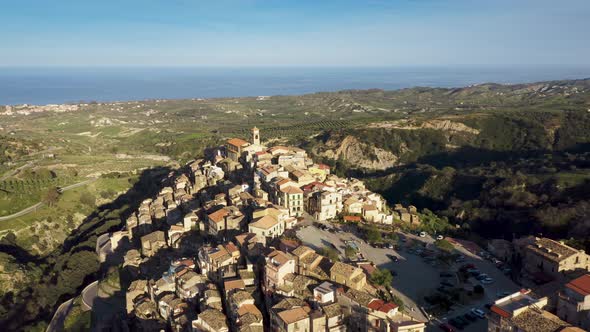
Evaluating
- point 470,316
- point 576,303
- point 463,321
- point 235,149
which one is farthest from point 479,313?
point 235,149

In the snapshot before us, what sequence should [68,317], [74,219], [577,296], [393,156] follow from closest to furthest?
1. [577,296]
2. [68,317]
3. [74,219]
4. [393,156]

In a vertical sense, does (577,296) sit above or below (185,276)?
above

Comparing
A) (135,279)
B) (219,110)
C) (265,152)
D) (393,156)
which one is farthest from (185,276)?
(219,110)

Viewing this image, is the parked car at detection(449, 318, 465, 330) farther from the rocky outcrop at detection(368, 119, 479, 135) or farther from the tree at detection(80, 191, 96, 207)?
the rocky outcrop at detection(368, 119, 479, 135)

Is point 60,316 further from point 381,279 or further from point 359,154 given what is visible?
point 359,154

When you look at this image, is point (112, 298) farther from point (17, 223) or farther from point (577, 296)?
point (577, 296)

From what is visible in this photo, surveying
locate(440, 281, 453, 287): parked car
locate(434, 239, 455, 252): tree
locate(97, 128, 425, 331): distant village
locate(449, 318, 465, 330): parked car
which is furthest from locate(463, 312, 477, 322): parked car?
locate(434, 239, 455, 252): tree

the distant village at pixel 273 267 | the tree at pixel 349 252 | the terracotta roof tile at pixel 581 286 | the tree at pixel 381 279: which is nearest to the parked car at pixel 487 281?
the distant village at pixel 273 267
